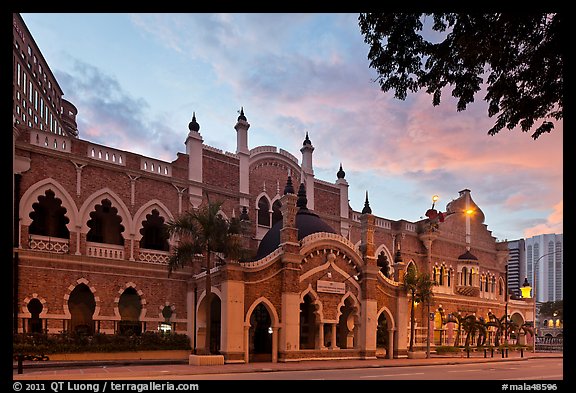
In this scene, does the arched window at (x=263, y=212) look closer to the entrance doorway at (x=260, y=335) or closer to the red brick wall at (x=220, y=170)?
the red brick wall at (x=220, y=170)

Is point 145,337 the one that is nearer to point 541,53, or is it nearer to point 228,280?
point 228,280

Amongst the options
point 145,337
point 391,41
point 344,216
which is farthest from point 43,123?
point 391,41

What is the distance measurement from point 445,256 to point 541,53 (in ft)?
146

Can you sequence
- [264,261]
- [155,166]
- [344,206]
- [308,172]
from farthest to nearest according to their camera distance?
[344,206] → [308,172] → [155,166] → [264,261]

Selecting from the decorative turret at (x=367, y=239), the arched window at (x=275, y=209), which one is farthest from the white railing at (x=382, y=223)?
the arched window at (x=275, y=209)

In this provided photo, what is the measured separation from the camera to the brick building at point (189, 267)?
1093 inches

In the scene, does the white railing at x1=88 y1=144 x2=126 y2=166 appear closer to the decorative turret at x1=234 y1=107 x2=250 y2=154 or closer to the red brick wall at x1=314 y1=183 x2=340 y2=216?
the decorative turret at x1=234 y1=107 x2=250 y2=154

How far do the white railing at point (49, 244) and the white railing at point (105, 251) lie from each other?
48.4 inches

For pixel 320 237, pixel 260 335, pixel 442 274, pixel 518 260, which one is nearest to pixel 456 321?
pixel 442 274

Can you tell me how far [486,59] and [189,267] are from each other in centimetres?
2626

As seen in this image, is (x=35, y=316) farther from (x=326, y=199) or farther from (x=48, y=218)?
(x=326, y=199)

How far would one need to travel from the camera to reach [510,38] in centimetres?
923

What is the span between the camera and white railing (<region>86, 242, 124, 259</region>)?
2975 cm

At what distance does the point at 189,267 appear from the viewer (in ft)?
109
